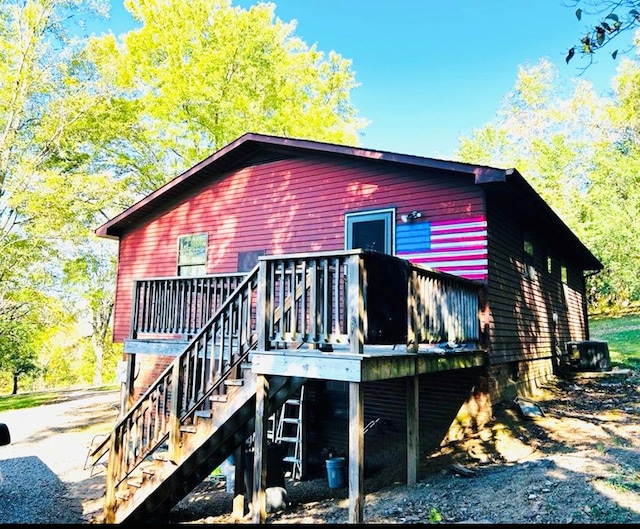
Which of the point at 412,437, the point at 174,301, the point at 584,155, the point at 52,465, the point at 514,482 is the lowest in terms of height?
the point at 52,465

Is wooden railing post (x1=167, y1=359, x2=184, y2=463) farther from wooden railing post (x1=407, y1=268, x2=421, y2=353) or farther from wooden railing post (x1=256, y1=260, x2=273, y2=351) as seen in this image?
wooden railing post (x1=407, y1=268, x2=421, y2=353)

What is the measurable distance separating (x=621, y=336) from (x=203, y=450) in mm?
22406

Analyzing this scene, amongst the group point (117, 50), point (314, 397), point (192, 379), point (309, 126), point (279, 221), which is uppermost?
point (117, 50)

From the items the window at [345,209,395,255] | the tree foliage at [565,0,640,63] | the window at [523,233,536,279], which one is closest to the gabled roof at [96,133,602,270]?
the window at [523,233,536,279]

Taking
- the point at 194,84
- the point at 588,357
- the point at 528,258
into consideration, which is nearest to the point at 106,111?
the point at 194,84

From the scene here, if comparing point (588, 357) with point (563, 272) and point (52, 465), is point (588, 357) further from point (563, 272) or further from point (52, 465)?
point (52, 465)

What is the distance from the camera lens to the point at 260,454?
204 inches

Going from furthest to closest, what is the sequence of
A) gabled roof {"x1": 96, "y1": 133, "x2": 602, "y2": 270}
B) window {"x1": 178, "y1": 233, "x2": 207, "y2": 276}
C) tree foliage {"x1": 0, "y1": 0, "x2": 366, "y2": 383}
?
tree foliage {"x1": 0, "y1": 0, "x2": 366, "y2": 383}, window {"x1": 178, "y1": 233, "x2": 207, "y2": 276}, gabled roof {"x1": 96, "y1": 133, "x2": 602, "y2": 270}

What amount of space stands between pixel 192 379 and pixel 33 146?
16.7 meters

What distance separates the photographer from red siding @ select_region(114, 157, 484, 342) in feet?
28.3

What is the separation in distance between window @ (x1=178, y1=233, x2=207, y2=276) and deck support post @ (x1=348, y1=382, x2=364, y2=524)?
776 cm

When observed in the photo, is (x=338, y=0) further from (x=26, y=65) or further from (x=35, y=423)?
(x=35, y=423)

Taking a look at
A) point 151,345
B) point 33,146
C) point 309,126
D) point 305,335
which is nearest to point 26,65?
point 33,146

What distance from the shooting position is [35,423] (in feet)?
42.3
